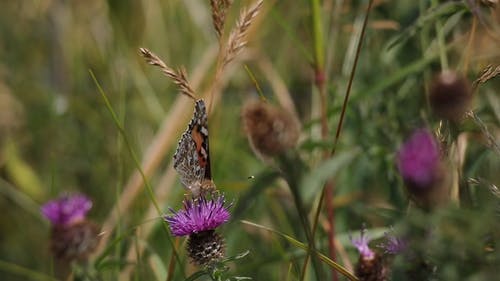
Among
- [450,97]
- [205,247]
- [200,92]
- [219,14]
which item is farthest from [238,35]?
[200,92]

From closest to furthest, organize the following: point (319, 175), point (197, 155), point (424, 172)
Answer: point (424, 172), point (319, 175), point (197, 155)

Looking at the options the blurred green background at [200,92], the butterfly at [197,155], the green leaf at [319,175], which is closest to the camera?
the green leaf at [319,175]

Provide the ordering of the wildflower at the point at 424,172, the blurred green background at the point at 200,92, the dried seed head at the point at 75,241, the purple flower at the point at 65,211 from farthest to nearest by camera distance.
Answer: the blurred green background at the point at 200,92
the purple flower at the point at 65,211
the dried seed head at the point at 75,241
the wildflower at the point at 424,172

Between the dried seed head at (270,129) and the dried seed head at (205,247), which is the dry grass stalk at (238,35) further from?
the dried seed head at (270,129)

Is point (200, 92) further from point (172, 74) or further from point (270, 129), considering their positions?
point (270, 129)

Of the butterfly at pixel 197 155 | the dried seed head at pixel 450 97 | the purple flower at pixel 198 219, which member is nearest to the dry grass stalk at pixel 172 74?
the butterfly at pixel 197 155

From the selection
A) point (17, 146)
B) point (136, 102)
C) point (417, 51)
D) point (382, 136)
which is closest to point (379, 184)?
point (382, 136)
